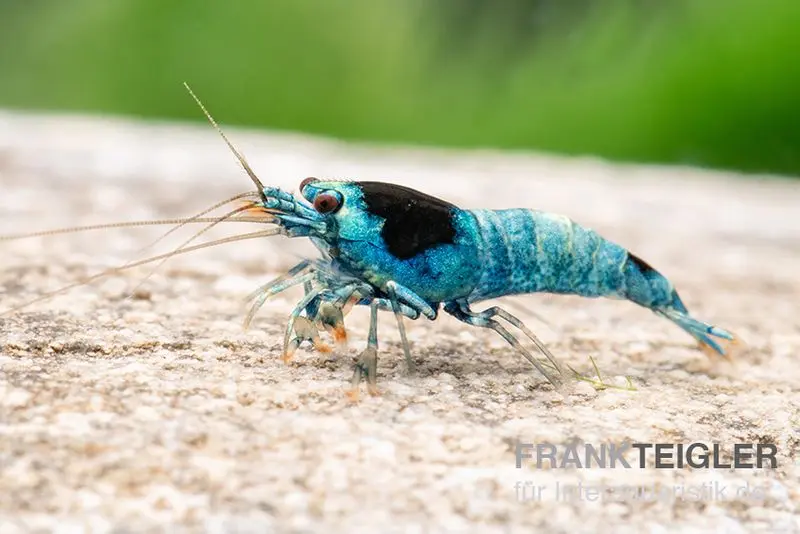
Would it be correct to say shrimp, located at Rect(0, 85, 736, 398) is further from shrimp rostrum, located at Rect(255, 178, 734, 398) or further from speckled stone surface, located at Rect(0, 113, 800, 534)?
speckled stone surface, located at Rect(0, 113, 800, 534)

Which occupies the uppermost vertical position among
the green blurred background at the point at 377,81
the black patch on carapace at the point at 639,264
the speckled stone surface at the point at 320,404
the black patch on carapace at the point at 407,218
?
the green blurred background at the point at 377,81

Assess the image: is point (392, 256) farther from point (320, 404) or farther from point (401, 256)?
point (320, 404)

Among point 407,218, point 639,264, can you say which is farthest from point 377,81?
point 407,218

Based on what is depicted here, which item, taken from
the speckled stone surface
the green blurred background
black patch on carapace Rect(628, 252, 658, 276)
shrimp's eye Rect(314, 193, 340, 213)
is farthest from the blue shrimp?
the green blurred background

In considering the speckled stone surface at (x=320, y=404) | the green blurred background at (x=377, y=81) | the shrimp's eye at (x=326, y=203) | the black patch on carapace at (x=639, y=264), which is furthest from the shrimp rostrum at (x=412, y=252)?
the green blurred background at (x=377, y=81)

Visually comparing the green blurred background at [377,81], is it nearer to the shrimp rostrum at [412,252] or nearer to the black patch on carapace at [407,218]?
the shrimp rostrum at [412,252]

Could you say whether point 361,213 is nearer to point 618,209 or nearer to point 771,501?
point 771,501

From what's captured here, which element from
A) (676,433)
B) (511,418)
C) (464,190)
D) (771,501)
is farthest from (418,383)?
(464,190)

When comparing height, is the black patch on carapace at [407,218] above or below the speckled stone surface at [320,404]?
above
